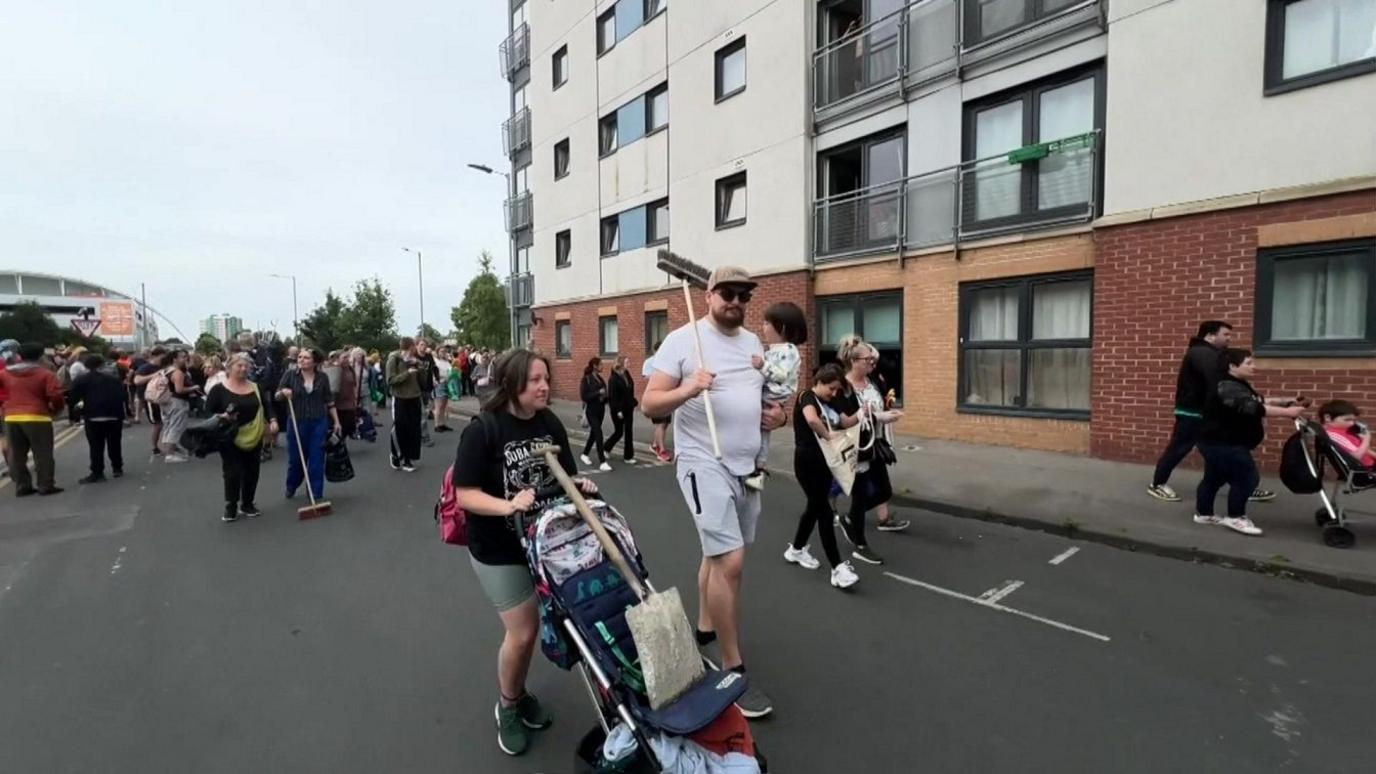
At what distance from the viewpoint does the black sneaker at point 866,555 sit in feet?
17.3

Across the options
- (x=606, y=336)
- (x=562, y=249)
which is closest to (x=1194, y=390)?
(x=606, y=336)

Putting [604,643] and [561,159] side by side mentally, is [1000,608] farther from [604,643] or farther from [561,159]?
[561,159]

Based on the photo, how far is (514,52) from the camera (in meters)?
27.8

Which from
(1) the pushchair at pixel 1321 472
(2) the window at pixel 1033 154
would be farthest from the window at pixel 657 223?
(1) the pushchair at pixel 1321 472

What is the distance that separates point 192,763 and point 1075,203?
10690mm

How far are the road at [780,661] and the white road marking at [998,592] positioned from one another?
0.07 feet

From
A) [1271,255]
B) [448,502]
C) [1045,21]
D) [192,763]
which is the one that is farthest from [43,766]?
[1045,21]

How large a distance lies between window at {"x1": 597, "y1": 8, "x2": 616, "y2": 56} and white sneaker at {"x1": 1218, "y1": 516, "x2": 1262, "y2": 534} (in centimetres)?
1840

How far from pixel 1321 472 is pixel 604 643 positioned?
6.18 m

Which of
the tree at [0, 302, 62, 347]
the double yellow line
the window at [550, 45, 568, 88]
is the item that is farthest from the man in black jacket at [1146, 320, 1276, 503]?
the tree at [0, 302, 62, 347]

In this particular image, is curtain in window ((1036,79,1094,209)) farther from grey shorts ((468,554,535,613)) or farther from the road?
grey shorts ((468,554,535,613))

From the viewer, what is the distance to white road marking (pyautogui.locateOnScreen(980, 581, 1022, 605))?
14.8 ft

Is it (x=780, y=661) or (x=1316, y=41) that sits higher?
(x=1316, y=41)

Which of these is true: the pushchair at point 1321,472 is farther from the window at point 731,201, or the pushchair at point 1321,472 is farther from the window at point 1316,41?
the window at point 731,201
